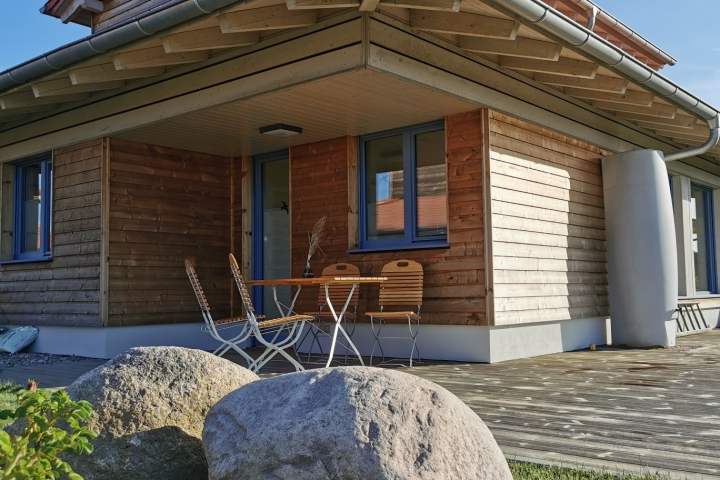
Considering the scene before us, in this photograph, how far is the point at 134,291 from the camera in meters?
8.20

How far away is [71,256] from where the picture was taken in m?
8.41

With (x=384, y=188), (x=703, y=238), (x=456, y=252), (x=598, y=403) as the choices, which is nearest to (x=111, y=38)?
(x=384, y=188)

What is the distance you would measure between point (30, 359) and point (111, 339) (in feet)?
2.85

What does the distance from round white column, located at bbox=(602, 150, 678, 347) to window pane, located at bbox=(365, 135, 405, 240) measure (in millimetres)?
2549

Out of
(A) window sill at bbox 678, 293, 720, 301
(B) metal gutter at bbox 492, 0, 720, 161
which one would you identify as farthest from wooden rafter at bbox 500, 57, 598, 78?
(A) window sill at bbox 678, 293, 720, 301

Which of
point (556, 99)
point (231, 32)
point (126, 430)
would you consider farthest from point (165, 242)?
point (126, 430)

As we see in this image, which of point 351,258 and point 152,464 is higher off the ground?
point 351,258

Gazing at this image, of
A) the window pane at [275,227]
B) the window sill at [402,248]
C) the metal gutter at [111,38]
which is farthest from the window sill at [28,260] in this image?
the window sill at [402,248]

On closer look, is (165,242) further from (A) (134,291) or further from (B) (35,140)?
(B) (35,140)

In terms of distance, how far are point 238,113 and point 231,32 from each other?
1.35 meters

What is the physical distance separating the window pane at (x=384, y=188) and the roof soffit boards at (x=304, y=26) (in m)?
1.46

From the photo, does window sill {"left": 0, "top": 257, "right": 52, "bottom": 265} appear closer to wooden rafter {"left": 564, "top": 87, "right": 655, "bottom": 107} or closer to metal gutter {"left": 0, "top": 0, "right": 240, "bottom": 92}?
metal gutter {"left": 0, "top": 0, "right": 240, "bottom": 92}

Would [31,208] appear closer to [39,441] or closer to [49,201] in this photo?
[49,201]

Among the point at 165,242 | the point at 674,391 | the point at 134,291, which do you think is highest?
the point at 165,242
